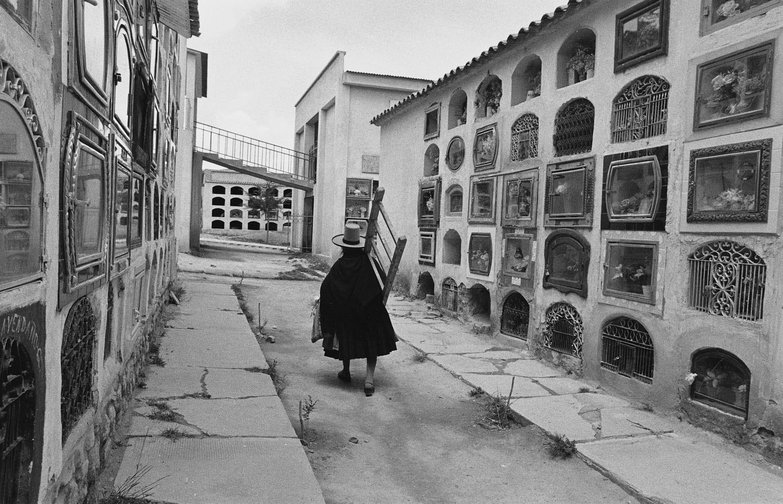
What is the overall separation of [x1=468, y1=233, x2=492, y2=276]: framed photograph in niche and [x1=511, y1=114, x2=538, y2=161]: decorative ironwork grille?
1.19 meters

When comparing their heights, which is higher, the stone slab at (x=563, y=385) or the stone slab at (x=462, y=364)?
the stone slab at (x=563, y=385)

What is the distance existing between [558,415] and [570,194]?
2426mm

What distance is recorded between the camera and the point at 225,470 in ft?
9.41

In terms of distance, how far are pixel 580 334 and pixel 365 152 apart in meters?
12.1

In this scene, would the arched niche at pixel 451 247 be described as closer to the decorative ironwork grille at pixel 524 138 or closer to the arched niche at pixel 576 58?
the decorative ironwork grille at pixel 524 138

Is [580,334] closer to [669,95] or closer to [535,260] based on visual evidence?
[535,260]

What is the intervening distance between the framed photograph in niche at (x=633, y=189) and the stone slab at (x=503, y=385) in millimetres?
1726

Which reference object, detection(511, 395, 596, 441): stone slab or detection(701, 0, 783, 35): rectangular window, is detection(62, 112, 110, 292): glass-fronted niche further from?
detection(701, 0, 783, 35): rectangular window

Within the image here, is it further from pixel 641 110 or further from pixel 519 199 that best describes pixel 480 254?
pixel 641 110

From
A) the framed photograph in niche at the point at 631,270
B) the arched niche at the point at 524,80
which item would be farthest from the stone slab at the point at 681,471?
the arched niche at the point at 524,80

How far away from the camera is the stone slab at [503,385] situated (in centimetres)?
498

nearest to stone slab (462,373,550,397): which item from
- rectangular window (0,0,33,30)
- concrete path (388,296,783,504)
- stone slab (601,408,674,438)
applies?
concrete path (388,296,783,504)

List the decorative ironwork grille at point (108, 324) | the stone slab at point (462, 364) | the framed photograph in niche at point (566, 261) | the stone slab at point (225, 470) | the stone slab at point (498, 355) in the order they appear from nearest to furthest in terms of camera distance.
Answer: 1. the stone slab at point (225, 470)
2. the decorative ironwork grille at point (108, 324)
3. the framed photograph in niche at point (566, 261)
4. the stone slab at point (462, 364)
5. the stone slab at point (498, 355)

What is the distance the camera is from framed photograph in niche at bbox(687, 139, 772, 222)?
3768 millimetres
